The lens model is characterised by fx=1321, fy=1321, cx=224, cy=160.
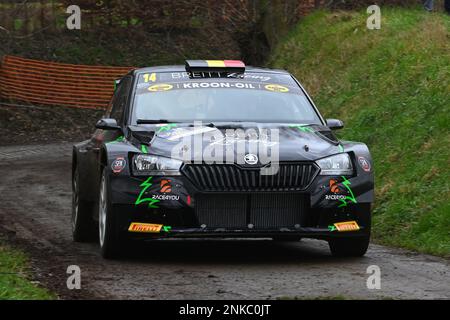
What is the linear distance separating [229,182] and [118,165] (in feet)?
3.07

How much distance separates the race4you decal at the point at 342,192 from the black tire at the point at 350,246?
464 millimetres

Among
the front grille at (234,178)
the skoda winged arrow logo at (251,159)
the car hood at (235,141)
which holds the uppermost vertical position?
the car hood at (235,141)

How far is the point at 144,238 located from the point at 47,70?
21883 millimetres

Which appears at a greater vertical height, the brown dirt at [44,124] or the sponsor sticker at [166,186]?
the sponsor sticker at [166,186]

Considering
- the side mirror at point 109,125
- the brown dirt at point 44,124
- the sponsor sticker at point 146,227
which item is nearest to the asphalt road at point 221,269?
the sponsor sticker at point 146,227

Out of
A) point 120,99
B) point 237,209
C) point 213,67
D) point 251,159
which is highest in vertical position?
point 213,67

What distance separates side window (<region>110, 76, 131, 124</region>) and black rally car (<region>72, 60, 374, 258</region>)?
0.51 metres

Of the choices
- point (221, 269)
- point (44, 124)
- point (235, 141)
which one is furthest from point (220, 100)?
point (44, 124)

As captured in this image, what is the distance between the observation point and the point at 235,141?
1055cm

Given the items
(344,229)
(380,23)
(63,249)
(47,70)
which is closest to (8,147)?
(47,70)

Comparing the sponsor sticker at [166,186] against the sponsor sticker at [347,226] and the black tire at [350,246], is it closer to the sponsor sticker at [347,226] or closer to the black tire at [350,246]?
the sponsor sticker at [347,226]

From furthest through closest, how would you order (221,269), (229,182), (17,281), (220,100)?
1. (220,100)
2. (229,182)
3. (221,269)
4. (17,281)

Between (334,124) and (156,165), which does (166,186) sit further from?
(334,124)

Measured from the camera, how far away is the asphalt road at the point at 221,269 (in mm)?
8891
